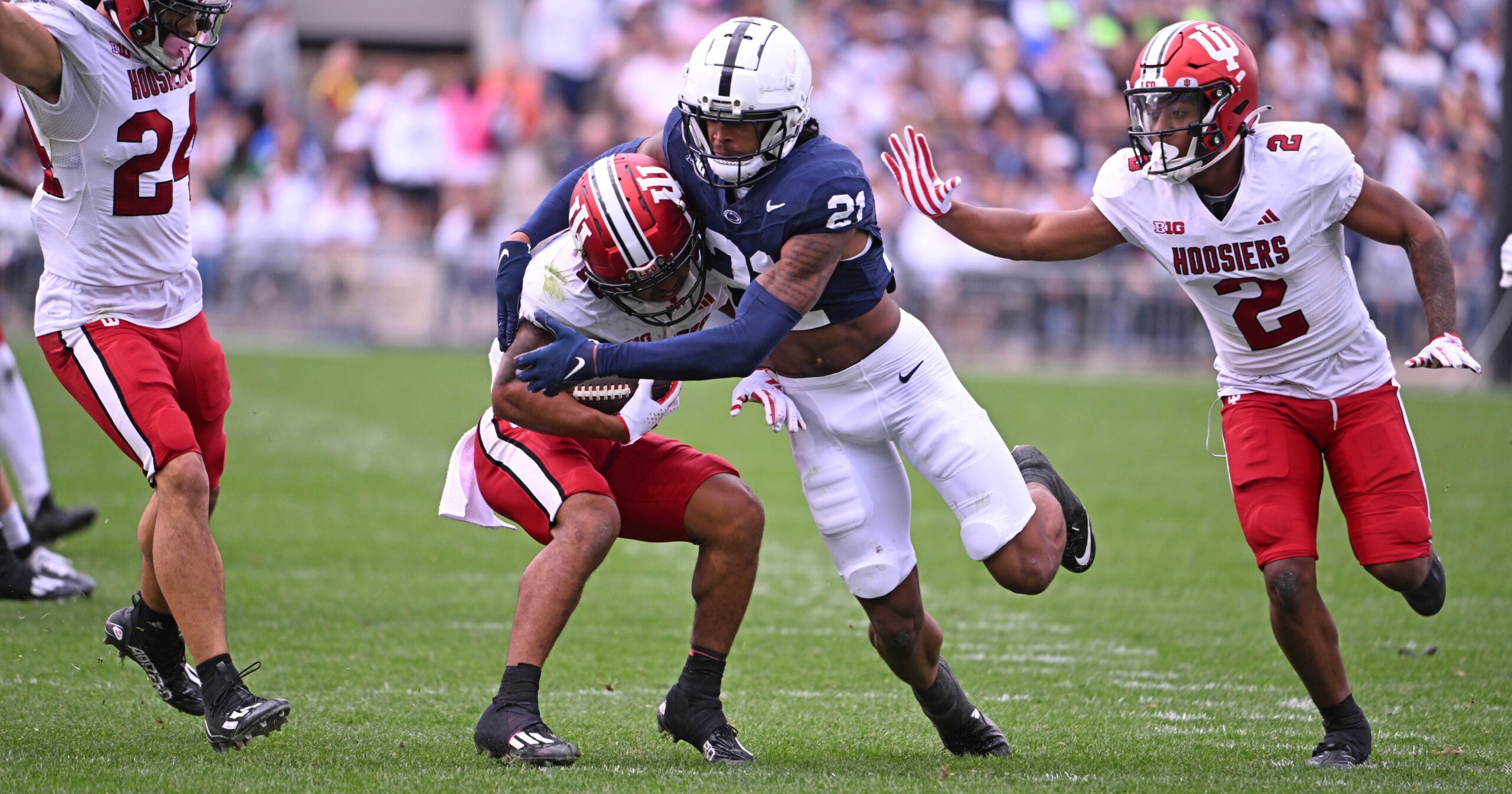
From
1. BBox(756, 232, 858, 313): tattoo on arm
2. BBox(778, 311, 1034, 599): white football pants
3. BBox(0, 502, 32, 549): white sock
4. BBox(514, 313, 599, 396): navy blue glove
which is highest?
BBox(756, 232, 858, 313): tattoo on arm

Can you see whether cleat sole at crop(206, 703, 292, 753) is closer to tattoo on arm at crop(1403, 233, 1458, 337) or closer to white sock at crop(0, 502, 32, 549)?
white sock at crop(0, 502, 32, 549)

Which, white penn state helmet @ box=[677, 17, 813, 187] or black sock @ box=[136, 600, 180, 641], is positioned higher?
white penn state helmet @ box=[677, 17, 813, 187]

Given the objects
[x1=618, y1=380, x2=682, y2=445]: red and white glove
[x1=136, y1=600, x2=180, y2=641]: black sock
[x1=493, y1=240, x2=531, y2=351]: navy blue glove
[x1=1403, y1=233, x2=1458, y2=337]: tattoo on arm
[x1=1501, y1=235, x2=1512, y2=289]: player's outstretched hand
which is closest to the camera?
[x1=618, y1=380, x2=682, y2=445]: red and white glove

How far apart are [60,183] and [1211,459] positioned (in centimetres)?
819

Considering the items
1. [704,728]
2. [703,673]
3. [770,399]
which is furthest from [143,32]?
[704,728]

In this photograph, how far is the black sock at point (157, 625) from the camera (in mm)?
4594

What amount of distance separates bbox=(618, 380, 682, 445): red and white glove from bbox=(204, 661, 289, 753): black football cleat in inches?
44.5

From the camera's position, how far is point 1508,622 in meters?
6.43

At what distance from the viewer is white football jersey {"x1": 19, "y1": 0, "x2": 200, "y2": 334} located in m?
4.40

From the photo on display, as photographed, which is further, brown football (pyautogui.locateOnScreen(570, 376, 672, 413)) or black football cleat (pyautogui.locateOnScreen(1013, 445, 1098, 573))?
black football cleat (pyautogui.locateOnScreen(1013, 445, 1098, 573))

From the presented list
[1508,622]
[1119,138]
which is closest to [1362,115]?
[1119,138]

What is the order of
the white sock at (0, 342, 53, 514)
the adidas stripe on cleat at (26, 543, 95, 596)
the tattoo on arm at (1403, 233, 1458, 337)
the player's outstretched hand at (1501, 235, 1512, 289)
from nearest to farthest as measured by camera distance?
1. the tattoo on arm at (1403, 233, 1458, 337)
2. the player's outstretched hand at (1501, 235, 1512, 289)
3. the adidas stripe on cleat at (26, 543, 95, 596)
4. the white sock at (0, 342, 53, 514)

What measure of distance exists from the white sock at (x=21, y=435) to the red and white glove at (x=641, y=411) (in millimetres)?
3717

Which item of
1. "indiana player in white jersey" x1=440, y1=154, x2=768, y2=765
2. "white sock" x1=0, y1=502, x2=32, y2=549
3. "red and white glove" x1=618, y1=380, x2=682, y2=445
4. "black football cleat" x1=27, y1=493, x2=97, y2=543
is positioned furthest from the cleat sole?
"black football cleat" x1=27, y1=493, x2=97, y2=543
